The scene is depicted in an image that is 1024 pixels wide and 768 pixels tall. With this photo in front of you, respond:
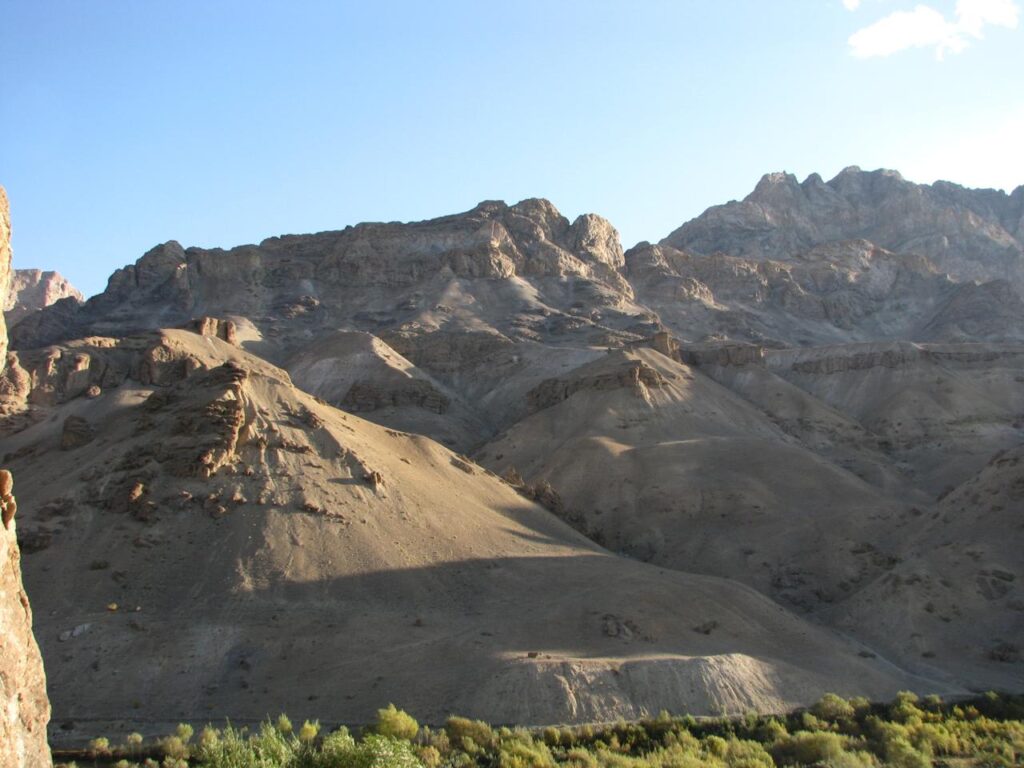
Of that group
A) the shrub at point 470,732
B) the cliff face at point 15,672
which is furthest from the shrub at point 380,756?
the shrub at point 470,732

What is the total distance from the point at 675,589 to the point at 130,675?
20744mm

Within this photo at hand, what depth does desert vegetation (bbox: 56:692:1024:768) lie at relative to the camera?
87.6 feet

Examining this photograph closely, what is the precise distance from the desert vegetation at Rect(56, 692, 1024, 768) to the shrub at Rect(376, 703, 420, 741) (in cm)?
3

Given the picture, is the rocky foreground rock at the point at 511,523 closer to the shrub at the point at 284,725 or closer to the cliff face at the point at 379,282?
the shrub at the point at 284,725

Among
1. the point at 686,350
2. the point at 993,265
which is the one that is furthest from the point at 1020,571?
the point at 993,265

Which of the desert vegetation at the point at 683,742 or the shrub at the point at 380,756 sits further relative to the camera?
the desert vegetation at the point at 683,742

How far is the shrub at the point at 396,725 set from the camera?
2788cm

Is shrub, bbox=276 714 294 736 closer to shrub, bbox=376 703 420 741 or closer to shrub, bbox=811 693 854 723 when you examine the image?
shrub, bbox=376 703 420 741

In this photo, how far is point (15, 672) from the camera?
1376 cm

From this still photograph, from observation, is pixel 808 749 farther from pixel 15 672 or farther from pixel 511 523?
pixel 511 523

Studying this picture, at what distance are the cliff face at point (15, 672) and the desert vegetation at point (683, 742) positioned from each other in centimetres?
932

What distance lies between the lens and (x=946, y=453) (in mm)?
80500

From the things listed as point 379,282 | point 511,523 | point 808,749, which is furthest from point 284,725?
point 379,282

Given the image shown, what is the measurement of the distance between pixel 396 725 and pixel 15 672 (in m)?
15.6
